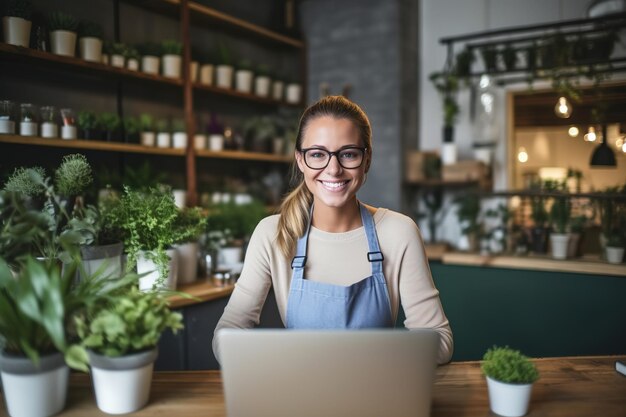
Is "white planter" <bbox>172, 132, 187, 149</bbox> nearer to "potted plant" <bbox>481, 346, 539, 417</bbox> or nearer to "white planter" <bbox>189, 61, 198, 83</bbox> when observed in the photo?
"white planter" <bbox>189, 61, 198, 83</bbox>

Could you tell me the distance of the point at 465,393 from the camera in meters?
1.14

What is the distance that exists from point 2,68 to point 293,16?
99.4 inches

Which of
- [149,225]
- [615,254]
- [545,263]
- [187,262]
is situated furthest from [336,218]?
[615,254]

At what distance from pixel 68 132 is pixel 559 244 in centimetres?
302

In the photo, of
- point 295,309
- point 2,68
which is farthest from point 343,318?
point 2,68

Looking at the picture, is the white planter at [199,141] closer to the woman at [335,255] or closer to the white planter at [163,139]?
the white planter at [163,139]

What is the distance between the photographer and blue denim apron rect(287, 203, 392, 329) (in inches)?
58.7

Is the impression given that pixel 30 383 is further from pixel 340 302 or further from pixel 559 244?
pixel 559 244

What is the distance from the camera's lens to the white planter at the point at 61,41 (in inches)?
99.0

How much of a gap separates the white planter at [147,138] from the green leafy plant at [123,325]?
86.1 inches

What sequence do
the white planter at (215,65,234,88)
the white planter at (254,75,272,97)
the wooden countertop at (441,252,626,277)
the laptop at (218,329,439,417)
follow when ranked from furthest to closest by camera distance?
the white planter at (254,75,272,97) → the white planter at (215,65,234,88) → the wooden countertop at (441,252,626,277) → the laptop at (218,329,439,417)

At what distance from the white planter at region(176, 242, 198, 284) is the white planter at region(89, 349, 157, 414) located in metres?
1.33

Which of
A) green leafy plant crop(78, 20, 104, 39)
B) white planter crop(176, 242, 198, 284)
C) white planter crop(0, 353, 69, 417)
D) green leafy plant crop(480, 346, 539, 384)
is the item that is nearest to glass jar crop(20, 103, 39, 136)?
green leafy plant crop(78, 20, 104, 39)

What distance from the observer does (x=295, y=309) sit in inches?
60.0
